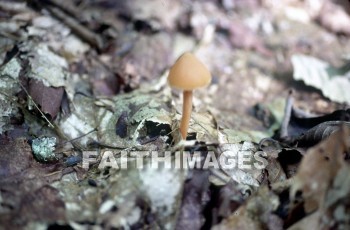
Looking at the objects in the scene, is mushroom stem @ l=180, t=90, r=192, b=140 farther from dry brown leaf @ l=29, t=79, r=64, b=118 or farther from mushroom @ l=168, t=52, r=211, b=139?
dry brown leaf @ l=29, t=79, r=64, b=118

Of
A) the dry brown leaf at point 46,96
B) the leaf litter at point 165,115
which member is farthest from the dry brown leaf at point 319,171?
the dry brown leaf at point 46,96

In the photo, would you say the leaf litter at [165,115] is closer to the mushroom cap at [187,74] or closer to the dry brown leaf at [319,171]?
the dry brown leaf at [319,171]

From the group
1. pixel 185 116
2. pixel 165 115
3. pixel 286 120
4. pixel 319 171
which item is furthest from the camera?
pixel 286 120

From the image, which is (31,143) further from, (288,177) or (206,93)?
(206,93)

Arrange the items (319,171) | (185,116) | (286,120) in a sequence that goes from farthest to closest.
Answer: (286,120), (185,116), (319,171)

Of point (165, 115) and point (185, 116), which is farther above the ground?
point (185, 116)

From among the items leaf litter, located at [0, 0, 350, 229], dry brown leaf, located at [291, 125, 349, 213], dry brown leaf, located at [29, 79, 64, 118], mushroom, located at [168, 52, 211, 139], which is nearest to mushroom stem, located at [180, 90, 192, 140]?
leaf litter, located at [0, 0, 350, 229]

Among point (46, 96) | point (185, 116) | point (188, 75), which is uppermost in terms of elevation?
point (188, 75)

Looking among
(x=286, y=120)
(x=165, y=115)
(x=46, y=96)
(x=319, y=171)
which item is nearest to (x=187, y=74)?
(x=165, y=115)

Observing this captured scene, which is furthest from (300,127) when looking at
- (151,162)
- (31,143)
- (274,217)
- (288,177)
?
(31,143)

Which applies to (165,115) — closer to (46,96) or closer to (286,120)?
(46,96)
